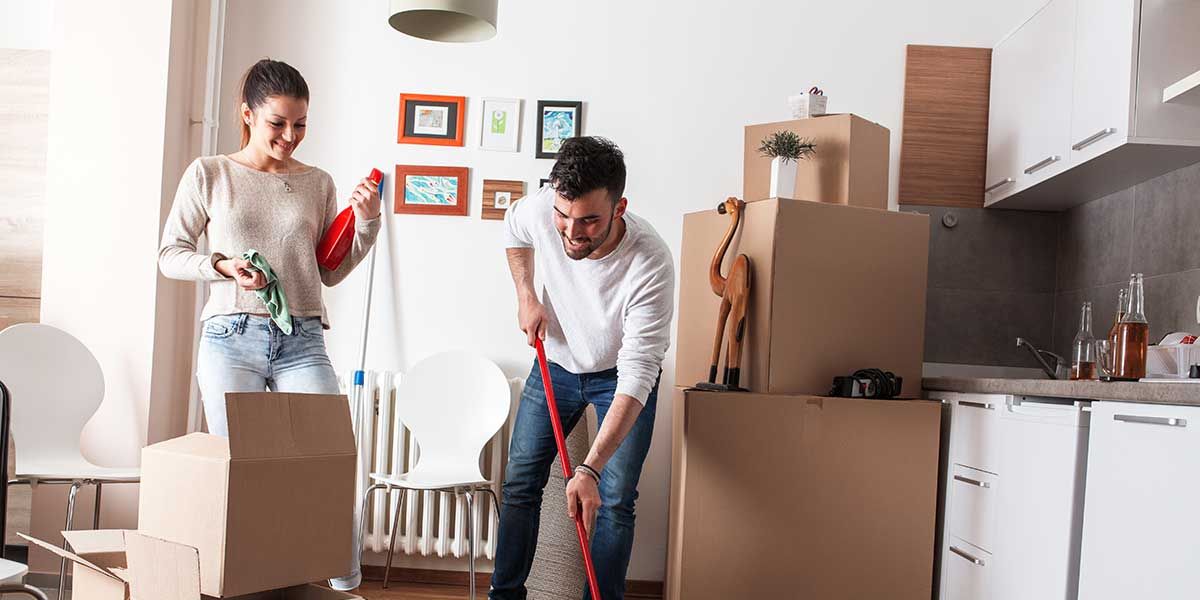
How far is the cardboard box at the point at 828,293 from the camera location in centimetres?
269

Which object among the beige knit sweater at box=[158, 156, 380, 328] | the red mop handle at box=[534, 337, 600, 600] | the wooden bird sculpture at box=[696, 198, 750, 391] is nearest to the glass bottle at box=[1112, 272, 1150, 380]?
the wooden bird sculpture at box=[696, 198, 750, 391]

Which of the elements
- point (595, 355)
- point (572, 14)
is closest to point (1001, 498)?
point (595, 355)

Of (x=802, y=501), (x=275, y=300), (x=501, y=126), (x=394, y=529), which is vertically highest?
(x=501, y=126)

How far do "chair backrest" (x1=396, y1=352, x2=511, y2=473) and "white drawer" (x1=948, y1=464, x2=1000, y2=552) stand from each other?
4.64ft

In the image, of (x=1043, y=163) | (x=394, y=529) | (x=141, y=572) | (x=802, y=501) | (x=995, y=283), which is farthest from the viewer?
(x=995, y=283)

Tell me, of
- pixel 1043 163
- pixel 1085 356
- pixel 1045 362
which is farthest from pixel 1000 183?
pixel 1085 356

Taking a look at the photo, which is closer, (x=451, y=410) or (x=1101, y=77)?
(x=1101, y=77)

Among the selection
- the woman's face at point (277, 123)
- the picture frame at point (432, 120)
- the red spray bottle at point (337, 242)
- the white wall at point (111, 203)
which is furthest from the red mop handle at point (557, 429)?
the white wall at point (111, 203)

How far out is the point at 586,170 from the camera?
2115 millimetres

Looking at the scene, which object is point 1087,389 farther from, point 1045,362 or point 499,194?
point 499,194

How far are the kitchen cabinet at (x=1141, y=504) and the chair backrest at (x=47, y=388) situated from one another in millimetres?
2759

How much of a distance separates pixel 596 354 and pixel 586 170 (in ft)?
1.66

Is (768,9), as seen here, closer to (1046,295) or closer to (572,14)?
(572,14)

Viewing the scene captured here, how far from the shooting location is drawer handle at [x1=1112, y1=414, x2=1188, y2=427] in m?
1.60
